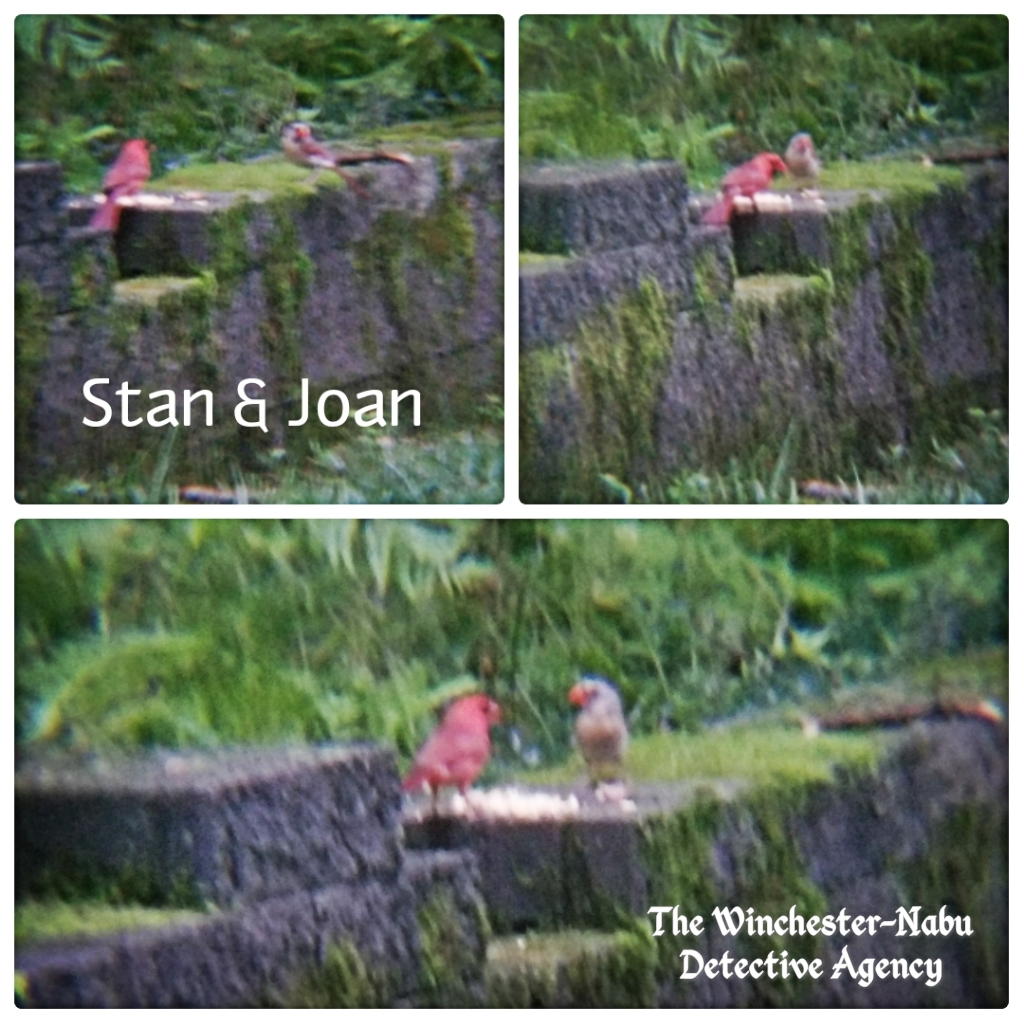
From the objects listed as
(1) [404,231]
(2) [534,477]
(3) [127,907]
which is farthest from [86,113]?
(3) [127,907]

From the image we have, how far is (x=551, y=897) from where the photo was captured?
1.80m

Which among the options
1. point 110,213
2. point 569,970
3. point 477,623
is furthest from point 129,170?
point 569,970

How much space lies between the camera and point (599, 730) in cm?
182

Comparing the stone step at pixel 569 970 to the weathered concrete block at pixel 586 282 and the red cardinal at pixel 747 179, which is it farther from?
the red cardinal at pixel 747 179

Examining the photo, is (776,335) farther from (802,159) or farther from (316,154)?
(316,154)

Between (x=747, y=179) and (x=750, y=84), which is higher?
(x=750, y=84)

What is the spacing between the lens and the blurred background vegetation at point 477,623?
1.80 m

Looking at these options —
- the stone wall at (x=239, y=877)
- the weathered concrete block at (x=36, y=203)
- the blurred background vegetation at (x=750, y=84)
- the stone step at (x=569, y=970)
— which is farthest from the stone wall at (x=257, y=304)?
→ the stone step at (x=569, y=970)

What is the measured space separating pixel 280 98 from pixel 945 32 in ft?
2.62

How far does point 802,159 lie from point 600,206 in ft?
0.82

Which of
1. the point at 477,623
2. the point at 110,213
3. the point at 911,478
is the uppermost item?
the point at 110,213

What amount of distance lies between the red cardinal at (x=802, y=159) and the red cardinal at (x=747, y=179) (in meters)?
0.01

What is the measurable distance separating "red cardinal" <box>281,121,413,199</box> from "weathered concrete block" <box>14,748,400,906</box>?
2.28ft
